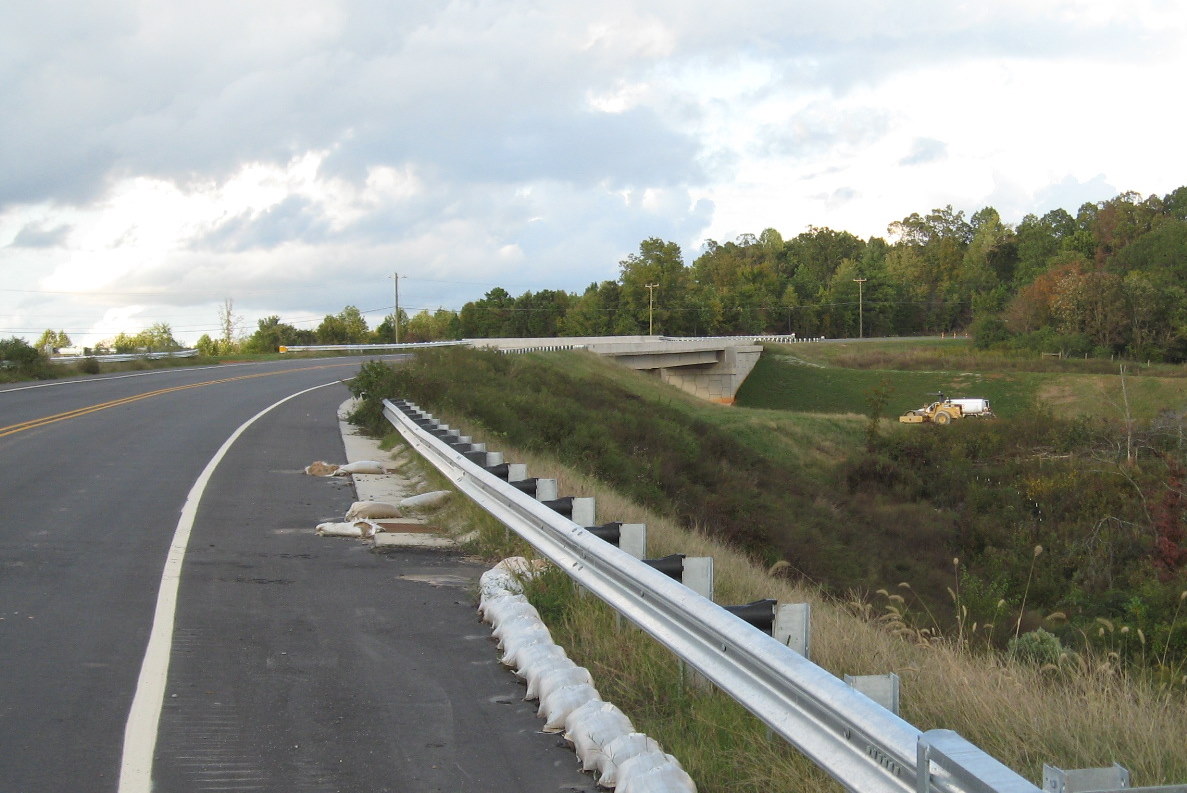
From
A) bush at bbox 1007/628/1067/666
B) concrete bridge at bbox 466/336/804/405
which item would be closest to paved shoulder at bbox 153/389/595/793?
bush at bbox 1007/628/1067/666

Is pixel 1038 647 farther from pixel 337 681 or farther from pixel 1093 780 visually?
pixel 1093 780

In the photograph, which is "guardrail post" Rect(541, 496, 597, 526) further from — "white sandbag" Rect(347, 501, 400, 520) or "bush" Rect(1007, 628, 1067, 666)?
"white sandbag" Rect(347, 501, 400, 520)

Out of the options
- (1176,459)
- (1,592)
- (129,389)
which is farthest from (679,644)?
(1176,459)

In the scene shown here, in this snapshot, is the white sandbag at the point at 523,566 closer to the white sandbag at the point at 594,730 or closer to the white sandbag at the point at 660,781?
the white sandbag at the point at 594,730

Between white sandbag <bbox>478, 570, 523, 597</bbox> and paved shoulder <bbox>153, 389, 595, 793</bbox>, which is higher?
white sandbag <bbox>478, 570, 523, 597</bbox>

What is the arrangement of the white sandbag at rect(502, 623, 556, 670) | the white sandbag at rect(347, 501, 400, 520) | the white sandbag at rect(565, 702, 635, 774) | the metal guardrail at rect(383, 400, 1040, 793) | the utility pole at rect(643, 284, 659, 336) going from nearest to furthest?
the metal guardrail at rect(383, 400, 1040, 793), the white sandbag at rect(565, 702, 635, 774), the white sandbag at rect(502, 623, 556, 670), the white sandbag at rect(347, 501, 400, 520), the utility pole at rect(643, 284, 659, 336)

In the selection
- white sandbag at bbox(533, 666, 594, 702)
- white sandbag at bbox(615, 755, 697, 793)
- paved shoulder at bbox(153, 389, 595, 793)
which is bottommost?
paved shoulder at bbox(153, 389, 595, 793)

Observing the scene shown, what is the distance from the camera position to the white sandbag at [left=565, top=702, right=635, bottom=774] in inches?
185

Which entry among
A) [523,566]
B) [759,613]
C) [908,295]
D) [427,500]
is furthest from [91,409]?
[908,295]

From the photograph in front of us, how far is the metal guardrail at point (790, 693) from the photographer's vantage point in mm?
2904

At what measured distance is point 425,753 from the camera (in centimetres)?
493

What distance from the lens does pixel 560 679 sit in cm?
552

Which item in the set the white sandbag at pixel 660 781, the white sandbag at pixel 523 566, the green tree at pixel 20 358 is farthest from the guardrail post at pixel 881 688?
the green tree at pixel 20 358

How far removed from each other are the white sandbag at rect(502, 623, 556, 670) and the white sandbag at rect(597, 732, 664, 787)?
1.58m
